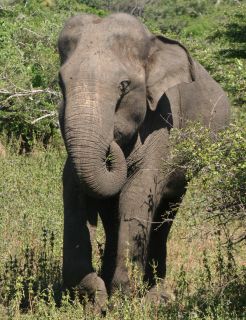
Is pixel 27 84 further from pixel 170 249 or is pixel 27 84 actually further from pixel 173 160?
pixel 173 160

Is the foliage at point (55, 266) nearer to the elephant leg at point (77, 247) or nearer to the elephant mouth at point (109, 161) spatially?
the elephant leg at point (77, 247)

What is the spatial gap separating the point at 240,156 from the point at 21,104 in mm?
8291

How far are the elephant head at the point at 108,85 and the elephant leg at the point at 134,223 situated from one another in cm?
34

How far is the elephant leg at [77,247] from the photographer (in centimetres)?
660

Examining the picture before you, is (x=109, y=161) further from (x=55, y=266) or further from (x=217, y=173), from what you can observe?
(x=55, y=266)

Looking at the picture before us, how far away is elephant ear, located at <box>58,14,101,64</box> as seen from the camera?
6.50m

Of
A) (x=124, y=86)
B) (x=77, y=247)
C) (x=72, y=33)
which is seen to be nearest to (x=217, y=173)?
(x=124, y=86)

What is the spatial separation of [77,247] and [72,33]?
5.25 feet

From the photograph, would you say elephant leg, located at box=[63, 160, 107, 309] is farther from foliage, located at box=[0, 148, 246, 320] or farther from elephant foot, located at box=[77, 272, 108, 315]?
foliage, located at box=[0, 148, 246, 320]

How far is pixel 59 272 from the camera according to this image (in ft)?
25.2

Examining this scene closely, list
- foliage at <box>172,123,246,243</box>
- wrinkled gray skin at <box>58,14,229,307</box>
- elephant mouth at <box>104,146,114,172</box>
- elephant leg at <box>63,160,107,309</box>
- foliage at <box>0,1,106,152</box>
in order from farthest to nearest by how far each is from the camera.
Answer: foliage at <box>0,1,106,152</box> → elephant leg at <box>63,160,107,309</box> → elephant mouth at <box>104,146,114,172</box> → wrinkled gray skin at <box>58,14,229,307</box> → foliage at <box>172,123,246,243</box>

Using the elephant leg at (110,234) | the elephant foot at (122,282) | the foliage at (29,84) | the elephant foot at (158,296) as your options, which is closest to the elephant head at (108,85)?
the elephant leg at (110,234)

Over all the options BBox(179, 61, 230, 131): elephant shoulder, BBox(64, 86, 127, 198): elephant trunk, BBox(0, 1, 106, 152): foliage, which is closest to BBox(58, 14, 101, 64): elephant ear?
BBox(64, 86, 127, 198): elephant trunk

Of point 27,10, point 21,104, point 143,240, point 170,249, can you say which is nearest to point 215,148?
point 143,240
